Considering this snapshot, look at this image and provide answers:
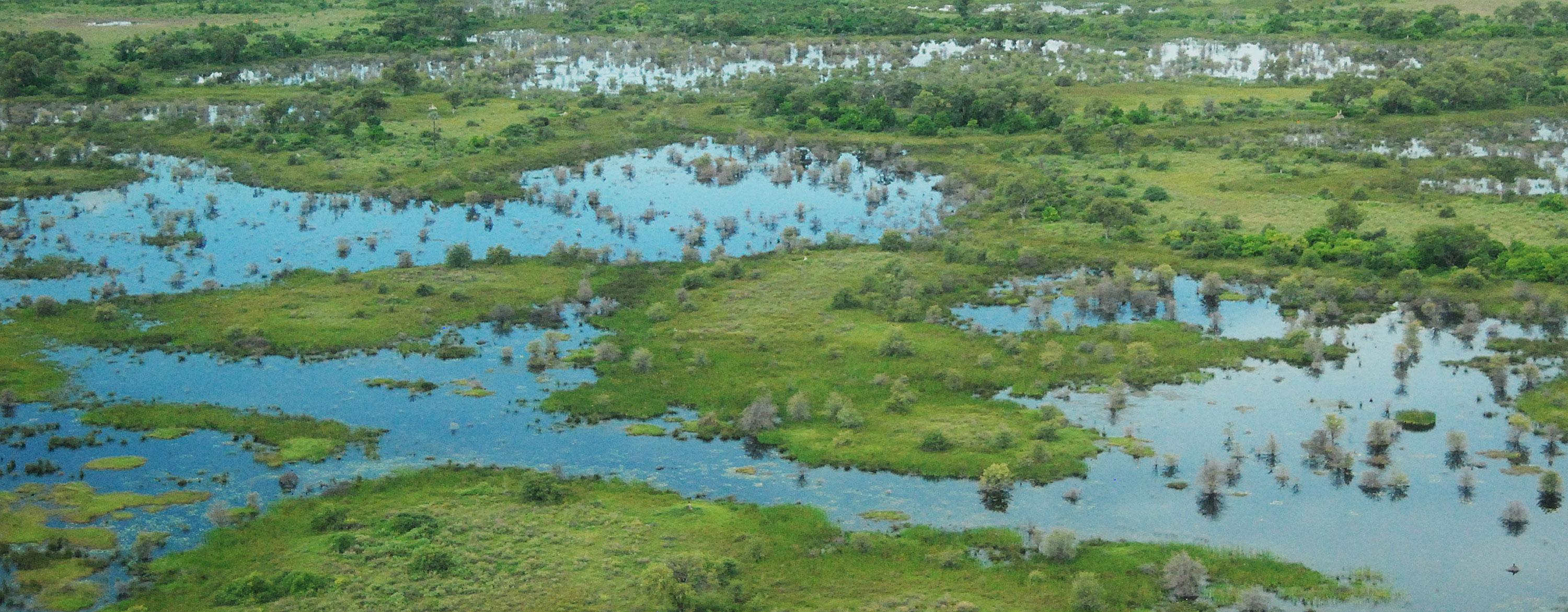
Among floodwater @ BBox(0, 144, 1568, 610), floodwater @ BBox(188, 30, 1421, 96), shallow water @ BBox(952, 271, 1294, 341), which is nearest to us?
floodwater @ BBox(0, 144, 1568, 610)

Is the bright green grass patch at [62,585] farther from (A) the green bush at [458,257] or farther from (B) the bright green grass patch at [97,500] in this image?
(A) the green bush at [458,257]

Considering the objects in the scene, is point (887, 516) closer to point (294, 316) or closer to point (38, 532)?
point (38, 532)

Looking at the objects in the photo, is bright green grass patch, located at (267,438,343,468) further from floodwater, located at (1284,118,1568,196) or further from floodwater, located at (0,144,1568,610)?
floodwater, located at (1284,118,1568,196)

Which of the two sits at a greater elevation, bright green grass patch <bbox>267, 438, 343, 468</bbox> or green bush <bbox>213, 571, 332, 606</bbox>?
bright green grass patch <bbox>267, 438, 343, 468</bbox>

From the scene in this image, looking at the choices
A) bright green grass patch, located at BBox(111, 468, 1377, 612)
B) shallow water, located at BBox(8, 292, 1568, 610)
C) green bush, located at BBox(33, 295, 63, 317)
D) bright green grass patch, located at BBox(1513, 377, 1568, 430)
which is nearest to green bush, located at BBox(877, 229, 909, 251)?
shallow water, located at BBox(8, 292, 1568, 610)

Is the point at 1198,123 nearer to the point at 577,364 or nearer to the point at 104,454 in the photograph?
the point at 577,364

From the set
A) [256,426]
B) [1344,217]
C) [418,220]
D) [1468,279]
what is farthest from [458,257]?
[1468,279]
